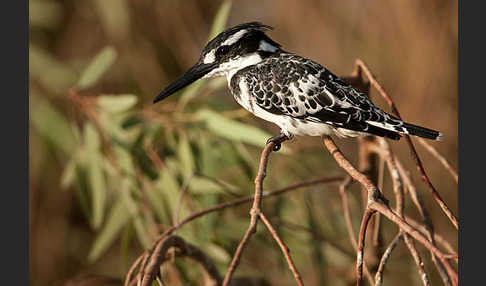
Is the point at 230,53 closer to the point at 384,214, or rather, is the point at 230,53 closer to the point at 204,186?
the point at 204,186

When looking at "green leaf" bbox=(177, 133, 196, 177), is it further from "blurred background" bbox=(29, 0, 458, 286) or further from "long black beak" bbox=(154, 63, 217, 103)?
"long black beak" bbox=(154, 63, 217, 103)

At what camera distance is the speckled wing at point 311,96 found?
1.17 m

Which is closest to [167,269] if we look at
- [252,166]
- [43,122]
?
[252,166]

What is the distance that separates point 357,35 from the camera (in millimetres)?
2664

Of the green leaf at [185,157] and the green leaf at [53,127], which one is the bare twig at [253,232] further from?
the green leaf at [53,127]

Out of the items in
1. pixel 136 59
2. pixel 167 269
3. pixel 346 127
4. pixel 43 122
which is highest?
pixel 136 59

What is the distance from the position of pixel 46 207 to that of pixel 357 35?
170cm

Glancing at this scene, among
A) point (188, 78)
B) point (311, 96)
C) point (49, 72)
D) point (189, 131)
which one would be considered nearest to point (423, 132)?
point (311, 96)

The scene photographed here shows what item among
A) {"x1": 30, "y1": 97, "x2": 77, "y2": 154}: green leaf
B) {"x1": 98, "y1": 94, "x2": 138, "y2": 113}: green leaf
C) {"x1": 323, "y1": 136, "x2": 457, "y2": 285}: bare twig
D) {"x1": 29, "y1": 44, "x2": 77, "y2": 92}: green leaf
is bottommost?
{"x1": 323, "y1": 136, "x2": 457, "y2": 285}: bare twig

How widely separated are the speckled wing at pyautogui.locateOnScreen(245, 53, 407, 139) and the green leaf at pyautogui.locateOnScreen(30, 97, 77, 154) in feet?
2.96

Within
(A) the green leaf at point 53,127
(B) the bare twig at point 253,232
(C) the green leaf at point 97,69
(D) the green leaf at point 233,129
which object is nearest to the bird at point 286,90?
(D) the green leaf at point 233,129

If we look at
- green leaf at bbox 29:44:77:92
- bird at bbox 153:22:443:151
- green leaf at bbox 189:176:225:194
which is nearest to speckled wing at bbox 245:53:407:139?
bird at bbox 153:22:443:151

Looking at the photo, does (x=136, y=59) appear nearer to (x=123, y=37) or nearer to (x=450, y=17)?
(x=123, y=37)

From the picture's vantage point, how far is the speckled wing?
117cm
